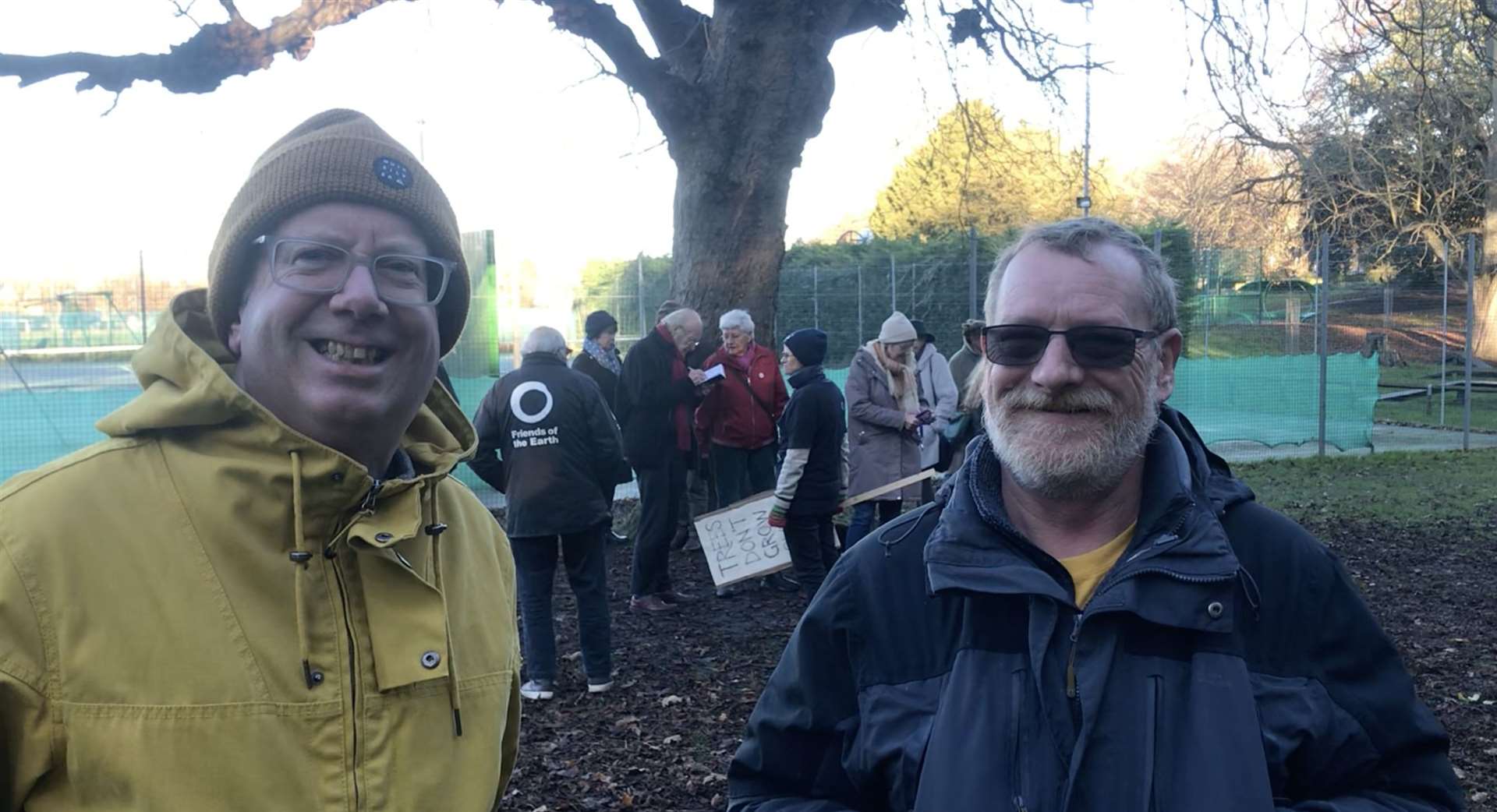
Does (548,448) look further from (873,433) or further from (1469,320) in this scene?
(1469,320)

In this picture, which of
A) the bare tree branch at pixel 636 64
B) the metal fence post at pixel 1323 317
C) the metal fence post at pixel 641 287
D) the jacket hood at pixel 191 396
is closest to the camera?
the jacket hood at pixel 191 396

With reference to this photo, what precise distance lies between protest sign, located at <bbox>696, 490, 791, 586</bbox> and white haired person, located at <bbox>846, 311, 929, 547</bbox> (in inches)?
23.9

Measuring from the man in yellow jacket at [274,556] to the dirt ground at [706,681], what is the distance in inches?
127

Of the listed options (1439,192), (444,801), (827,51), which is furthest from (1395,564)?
(1439,192)

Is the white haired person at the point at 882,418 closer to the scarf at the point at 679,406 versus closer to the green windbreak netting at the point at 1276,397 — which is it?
the scarf at the point at 679,406

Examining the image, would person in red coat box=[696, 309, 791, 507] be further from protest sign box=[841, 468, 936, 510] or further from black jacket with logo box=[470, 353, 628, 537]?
black jacket with logo box=[470, 353, 628, 537]

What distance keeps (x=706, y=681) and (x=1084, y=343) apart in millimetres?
4666

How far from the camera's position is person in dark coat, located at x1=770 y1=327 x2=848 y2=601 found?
7434 millimetres

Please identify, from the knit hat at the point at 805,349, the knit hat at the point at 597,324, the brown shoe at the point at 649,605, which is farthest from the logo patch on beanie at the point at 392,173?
the knit hat at the point at 597,324

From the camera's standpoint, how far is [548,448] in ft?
20.1

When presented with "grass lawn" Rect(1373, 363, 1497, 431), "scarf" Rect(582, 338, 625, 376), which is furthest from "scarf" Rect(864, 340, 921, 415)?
"grass lawn" Rect(1373, 363, 1497, 431)

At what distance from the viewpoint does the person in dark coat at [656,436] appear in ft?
26.9

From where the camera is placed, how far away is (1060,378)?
2.15m

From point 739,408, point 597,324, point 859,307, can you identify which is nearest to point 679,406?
point 739,408
